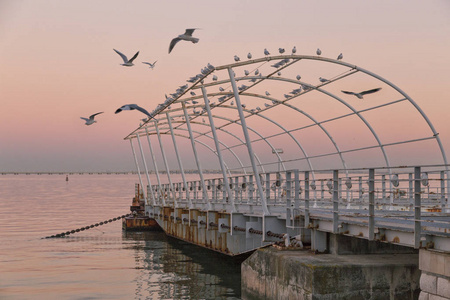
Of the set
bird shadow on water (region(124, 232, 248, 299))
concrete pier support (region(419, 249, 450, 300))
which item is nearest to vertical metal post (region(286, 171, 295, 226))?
bird shadow on water (region(124, 232, 248, 299))

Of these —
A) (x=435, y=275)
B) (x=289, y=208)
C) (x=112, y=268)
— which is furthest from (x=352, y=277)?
(x=112, y=268)

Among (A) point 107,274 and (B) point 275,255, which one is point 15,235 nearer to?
(A) point 107,274

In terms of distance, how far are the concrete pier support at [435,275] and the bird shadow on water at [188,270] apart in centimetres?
1194

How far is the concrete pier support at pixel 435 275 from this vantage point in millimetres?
12922

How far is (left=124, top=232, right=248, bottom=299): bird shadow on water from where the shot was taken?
25859 millimetres

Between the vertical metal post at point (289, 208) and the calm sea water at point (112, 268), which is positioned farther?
the calm sea water at point (112, 268)

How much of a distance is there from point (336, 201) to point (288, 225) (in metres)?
3.25

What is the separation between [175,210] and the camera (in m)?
38.6

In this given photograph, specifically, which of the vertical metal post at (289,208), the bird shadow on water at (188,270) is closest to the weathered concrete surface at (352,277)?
the vertical metal post at (289,208)

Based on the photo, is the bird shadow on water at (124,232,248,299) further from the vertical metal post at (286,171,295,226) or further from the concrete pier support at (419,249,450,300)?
the concrete pier support at (419,249,450,300)

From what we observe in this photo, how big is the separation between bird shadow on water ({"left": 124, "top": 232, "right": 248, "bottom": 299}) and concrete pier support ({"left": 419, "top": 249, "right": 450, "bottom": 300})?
1194 cm

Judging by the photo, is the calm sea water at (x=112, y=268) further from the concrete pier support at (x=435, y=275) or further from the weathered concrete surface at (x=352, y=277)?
the concrete pier support at (x=435, y=275)

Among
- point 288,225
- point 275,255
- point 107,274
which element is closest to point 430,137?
point 288,225

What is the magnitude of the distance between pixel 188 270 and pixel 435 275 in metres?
19.2
